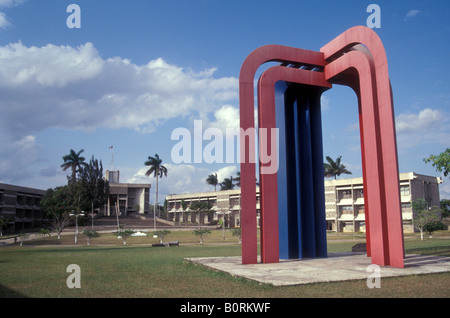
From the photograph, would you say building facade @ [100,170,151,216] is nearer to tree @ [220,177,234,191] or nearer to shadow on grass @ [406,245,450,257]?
tree @ [220,177,234,191]

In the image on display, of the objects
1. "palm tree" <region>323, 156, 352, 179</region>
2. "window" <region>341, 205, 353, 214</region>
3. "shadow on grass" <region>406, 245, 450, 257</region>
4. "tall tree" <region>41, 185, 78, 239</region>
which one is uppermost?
"palm tree" <region>323, 156, 352, 179</region>

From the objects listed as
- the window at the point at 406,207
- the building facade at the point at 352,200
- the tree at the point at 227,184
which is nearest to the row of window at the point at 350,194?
the building facade at the point at 352,200

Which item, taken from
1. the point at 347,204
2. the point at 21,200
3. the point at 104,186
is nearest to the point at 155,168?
the point at 104,186

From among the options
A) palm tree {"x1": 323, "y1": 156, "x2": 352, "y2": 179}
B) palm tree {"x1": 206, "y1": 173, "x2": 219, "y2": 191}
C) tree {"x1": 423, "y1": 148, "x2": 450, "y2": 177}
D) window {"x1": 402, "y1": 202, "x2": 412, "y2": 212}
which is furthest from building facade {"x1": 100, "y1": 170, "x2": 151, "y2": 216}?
tree {"x1": 423, "y1": 148, "x2": 450, "y2": 177}

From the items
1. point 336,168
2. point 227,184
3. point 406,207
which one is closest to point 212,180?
point 227,184

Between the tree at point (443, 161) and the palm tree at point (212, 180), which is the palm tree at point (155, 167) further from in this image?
the tree at point (443, 161)

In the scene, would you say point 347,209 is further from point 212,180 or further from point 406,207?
point 212,180

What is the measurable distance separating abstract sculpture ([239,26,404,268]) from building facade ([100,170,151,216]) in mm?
77308

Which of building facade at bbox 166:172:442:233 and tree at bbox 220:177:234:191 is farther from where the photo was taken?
tree at bbox 220:177:234:191

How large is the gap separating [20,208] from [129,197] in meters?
31.2

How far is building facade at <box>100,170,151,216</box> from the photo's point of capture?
87.4m

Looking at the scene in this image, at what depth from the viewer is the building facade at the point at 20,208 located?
55.6 metres
